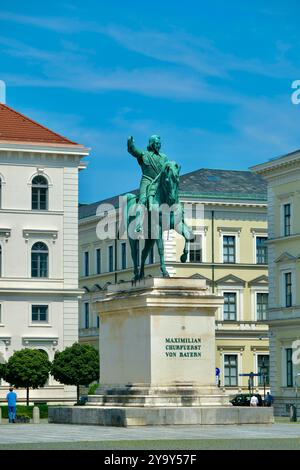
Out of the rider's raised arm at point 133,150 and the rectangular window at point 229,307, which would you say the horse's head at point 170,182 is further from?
the rectangular window at point 229,307

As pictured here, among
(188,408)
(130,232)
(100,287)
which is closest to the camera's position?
(188,408)

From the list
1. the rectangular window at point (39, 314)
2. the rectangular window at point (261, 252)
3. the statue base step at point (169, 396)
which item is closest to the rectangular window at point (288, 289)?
the rectangular window at point (39, 314)

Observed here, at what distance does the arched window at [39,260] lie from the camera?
82.4 meters

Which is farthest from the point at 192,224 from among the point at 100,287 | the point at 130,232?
the point at 130,232

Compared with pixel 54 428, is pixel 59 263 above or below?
above

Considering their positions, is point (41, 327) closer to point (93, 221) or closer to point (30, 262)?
point (30, 262)

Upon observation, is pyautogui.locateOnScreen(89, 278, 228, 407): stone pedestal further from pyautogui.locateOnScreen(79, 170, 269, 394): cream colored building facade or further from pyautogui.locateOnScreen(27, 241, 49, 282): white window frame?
pyautogui.locateOnScreen(79, 170, 269, 394): cream colored building facade

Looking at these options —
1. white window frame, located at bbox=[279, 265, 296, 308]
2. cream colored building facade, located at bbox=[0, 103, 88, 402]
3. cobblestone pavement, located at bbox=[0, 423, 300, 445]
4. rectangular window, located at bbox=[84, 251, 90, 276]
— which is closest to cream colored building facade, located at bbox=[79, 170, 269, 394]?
rectangular window, located at bbox=[84, 251, 90, 276]

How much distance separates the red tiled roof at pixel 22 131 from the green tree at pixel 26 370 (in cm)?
1523

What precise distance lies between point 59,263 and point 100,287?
2864 centimetres

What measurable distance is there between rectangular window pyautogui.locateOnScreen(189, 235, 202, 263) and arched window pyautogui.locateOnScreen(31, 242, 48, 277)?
64.2 feet

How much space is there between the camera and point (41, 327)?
81.6 m

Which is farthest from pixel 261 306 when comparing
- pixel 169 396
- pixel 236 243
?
pixel 169 396

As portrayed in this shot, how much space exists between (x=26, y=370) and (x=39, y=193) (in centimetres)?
1487
